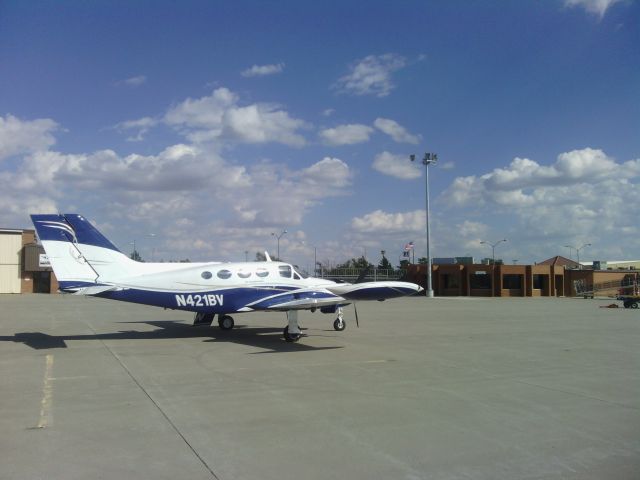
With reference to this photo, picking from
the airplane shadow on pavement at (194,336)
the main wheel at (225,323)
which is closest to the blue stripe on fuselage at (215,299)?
the airplane shadow on pavement at (194,336)

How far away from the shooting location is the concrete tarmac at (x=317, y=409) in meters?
5.99

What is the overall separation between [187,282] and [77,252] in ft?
11.5

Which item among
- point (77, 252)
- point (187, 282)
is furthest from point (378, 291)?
point (77, 252)

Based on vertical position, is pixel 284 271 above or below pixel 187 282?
above

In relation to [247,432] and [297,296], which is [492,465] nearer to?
[247,432]

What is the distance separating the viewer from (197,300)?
691 inches

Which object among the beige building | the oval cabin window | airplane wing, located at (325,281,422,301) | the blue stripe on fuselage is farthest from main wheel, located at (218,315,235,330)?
the beige building

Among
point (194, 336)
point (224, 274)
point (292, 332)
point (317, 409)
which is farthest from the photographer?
point (194, 336)

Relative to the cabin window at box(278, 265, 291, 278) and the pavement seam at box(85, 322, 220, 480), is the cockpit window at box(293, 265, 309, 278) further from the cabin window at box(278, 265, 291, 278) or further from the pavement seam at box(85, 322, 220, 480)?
the pavement seam at box(85, 322, 220, 480)

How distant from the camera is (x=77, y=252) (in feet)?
54.7

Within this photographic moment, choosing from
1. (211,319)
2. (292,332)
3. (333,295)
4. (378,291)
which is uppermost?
(378,291)

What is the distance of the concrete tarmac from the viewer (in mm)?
5992

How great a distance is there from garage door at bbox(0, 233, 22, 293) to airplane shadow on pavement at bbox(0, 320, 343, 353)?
5159cm

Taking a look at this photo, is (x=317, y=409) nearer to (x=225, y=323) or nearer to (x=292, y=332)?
(x=292, y=332)
